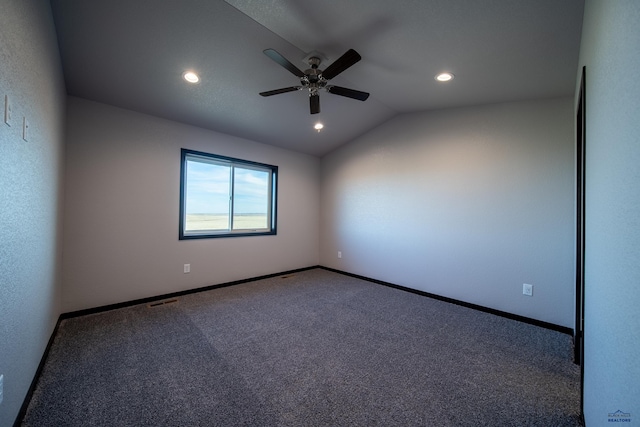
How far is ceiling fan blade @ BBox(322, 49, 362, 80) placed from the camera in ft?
6.38

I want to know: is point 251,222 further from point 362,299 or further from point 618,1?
point 618,1

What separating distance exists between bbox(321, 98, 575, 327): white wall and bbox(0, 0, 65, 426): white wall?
382 cm

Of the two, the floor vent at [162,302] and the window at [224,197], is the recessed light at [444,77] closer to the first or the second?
the window at [224,197]

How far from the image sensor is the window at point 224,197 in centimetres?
367

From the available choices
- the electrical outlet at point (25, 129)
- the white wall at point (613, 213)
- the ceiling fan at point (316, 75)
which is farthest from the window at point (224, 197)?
the white wall at point (613, 213)

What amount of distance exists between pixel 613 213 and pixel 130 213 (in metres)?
4.07

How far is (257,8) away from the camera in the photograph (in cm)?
192

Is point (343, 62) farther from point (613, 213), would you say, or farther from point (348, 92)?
point (613, 213)

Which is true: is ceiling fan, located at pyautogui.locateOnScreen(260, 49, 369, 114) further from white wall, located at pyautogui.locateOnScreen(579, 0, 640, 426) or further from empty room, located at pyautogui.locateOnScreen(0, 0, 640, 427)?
white wall, located at pyautogui.locateOnScreen(579, 0, 640, 426)

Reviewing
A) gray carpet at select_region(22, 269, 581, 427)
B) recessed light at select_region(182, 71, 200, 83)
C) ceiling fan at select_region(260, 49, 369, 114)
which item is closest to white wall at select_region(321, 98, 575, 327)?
gray carpet at select_region(22, 269, 581, 427)

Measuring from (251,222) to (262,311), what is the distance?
181cm

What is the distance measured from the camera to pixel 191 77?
260cm

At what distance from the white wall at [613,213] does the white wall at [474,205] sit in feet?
5.37

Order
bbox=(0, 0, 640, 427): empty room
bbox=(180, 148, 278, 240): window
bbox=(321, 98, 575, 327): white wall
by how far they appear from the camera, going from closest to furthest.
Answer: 1. bbox=(0, 0, 640, 427): empty room
2. bbox=(321, 98, 575, 327): white wall
3. bbox=(180, 148, 278, 240): window
